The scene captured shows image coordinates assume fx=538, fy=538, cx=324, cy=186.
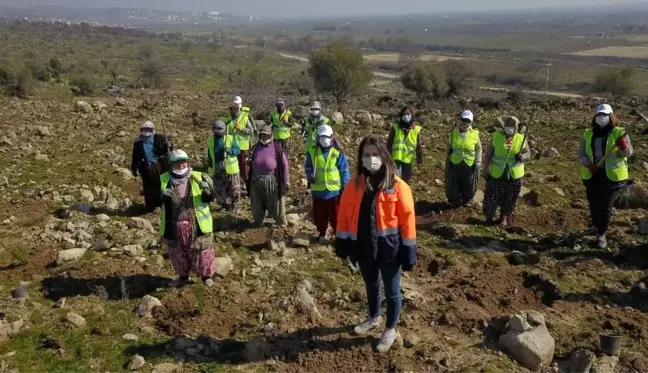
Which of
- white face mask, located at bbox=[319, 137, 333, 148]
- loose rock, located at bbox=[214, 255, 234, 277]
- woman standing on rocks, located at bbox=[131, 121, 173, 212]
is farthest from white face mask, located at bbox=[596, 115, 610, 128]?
woman standing on rocks, located at bbox=[131, 121, 173, 212]

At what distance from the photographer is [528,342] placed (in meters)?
4.56

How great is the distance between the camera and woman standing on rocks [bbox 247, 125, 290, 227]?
721 centimetres

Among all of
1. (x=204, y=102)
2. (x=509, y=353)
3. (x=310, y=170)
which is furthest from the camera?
(x=204, y=102)

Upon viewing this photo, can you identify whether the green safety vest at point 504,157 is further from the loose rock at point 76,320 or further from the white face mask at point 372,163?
the loose rock at point 76,320

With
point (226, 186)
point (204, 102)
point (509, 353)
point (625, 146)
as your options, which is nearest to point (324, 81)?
point (204, 102)

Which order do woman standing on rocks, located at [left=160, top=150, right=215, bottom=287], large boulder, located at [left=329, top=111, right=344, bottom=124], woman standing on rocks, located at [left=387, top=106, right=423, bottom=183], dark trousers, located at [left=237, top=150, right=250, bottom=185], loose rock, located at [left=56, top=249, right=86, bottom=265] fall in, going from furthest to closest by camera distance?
large boulder, located at [left=329, top=111, right=344, bottom=124]
dark trousers, located at [left=237, top=150, right=250, bottom=185]
woman standing on rocks, located at [left=387, top=106, right=423, bottom=183]
loose rock, located at [left=56, top=249, right=86, bottom=265]
woman standing on rocks, located at [left=160, top=150, right=215, bottom=287]

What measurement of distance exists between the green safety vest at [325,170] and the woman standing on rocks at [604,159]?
3062 millimetres

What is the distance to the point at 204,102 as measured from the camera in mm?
22422

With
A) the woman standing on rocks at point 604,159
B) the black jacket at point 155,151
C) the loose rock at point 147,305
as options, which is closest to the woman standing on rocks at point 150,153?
the black jacket at point 155,151

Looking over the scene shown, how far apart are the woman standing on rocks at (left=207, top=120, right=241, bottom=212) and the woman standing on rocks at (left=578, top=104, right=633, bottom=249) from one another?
4898 mm

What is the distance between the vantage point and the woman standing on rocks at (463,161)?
324 inches

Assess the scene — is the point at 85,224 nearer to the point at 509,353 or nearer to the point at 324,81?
the point at 509,353

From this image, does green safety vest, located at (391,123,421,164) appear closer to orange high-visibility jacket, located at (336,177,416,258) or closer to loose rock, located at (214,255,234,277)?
loose rock, located at (214,255,234,277)

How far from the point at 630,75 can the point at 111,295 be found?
4580 cm
